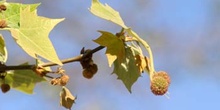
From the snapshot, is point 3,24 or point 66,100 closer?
point 3,24

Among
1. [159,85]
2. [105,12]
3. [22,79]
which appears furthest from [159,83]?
[22,79]

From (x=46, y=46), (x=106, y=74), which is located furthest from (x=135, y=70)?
(x=106, y=74)

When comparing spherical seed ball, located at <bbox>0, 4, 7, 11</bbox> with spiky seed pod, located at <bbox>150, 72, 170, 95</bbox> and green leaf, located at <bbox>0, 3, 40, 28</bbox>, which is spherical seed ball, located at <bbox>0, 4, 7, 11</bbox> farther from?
spiky seed pod, located at <bbox>150, 72, 170, 95</bbox>

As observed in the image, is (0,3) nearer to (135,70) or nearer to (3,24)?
(3,24)

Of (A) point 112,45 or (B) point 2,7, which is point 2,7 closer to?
(B) point 2,7

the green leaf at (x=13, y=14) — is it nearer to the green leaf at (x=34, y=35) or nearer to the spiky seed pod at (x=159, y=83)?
the green leaf at (x=34, y=35)

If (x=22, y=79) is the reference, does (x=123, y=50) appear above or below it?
above

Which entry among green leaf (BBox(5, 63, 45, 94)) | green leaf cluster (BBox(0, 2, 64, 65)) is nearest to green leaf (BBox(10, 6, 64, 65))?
green leaf cluster (BBox(0, 2, 64, 65))
